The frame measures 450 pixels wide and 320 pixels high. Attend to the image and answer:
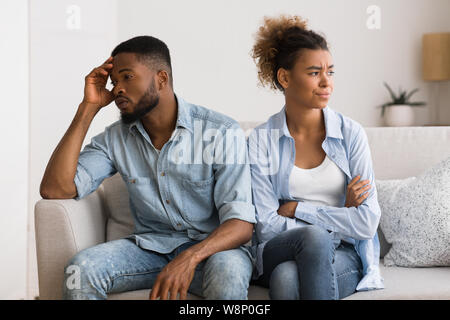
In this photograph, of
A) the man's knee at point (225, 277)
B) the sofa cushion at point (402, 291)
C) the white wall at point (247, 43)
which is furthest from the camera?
the white wall at point (247, 43)

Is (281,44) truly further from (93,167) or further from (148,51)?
(93,167)

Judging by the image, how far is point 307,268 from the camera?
131cm

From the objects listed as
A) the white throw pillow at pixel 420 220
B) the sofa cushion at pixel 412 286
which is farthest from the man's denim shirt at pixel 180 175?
the white throw pillow at pixel 420 220

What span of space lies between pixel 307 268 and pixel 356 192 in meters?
0.34

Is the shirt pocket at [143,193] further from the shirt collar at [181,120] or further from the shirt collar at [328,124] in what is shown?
the shirt collar at [328,124]

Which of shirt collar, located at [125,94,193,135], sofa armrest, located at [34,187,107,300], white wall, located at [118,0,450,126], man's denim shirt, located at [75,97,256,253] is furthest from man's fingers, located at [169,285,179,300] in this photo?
white wall, located at [118,0,450,126]

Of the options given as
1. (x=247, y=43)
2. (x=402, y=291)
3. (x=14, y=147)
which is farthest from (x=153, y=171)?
(x=247, y=43)

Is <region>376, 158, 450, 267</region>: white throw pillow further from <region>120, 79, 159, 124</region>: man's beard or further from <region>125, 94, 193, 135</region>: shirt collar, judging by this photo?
<region>120, 79, 159, 124</region>: man's beard

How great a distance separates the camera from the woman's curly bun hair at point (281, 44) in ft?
5.46

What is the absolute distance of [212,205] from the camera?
5.25ft

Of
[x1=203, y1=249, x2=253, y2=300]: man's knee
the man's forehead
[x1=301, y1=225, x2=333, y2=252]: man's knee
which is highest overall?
the man's forehead

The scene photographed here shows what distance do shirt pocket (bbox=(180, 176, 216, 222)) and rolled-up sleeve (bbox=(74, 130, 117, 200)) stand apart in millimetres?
259

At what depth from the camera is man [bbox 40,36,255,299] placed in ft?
4.83
